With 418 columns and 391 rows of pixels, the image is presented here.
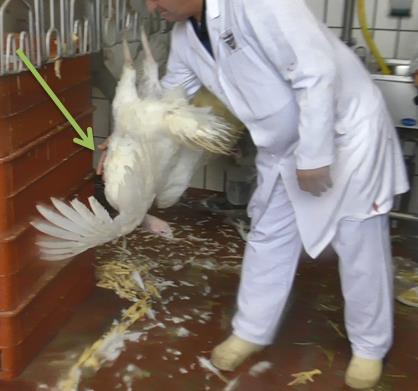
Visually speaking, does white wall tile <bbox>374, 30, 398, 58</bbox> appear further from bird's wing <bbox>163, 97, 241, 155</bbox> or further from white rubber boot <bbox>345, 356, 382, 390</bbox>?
white rubber boot <bbox>345, 356, 382, 390</bbox>

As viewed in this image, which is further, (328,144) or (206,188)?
(206,188)

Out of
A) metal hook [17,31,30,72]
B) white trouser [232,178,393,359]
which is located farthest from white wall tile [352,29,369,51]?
metal hook [17,31,30,72]

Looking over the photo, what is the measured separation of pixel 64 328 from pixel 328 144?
0.81 metres

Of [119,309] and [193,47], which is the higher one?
[193,47]

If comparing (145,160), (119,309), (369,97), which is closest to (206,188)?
(119,309)

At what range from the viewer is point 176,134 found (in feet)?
4.74

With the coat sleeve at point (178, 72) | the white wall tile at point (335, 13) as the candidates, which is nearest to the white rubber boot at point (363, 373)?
the coat sleeve at point (178, 72)

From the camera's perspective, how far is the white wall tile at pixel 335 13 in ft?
7.40

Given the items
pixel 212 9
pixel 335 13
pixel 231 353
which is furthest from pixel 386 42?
pixel 231 353

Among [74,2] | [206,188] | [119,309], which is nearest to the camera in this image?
[74,2]

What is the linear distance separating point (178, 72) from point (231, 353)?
64 cm

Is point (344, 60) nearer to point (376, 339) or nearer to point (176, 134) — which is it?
point (176, 134)

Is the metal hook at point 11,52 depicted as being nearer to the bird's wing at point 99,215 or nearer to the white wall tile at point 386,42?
the bird's wing at point 99,215

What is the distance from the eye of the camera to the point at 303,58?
1157mm
